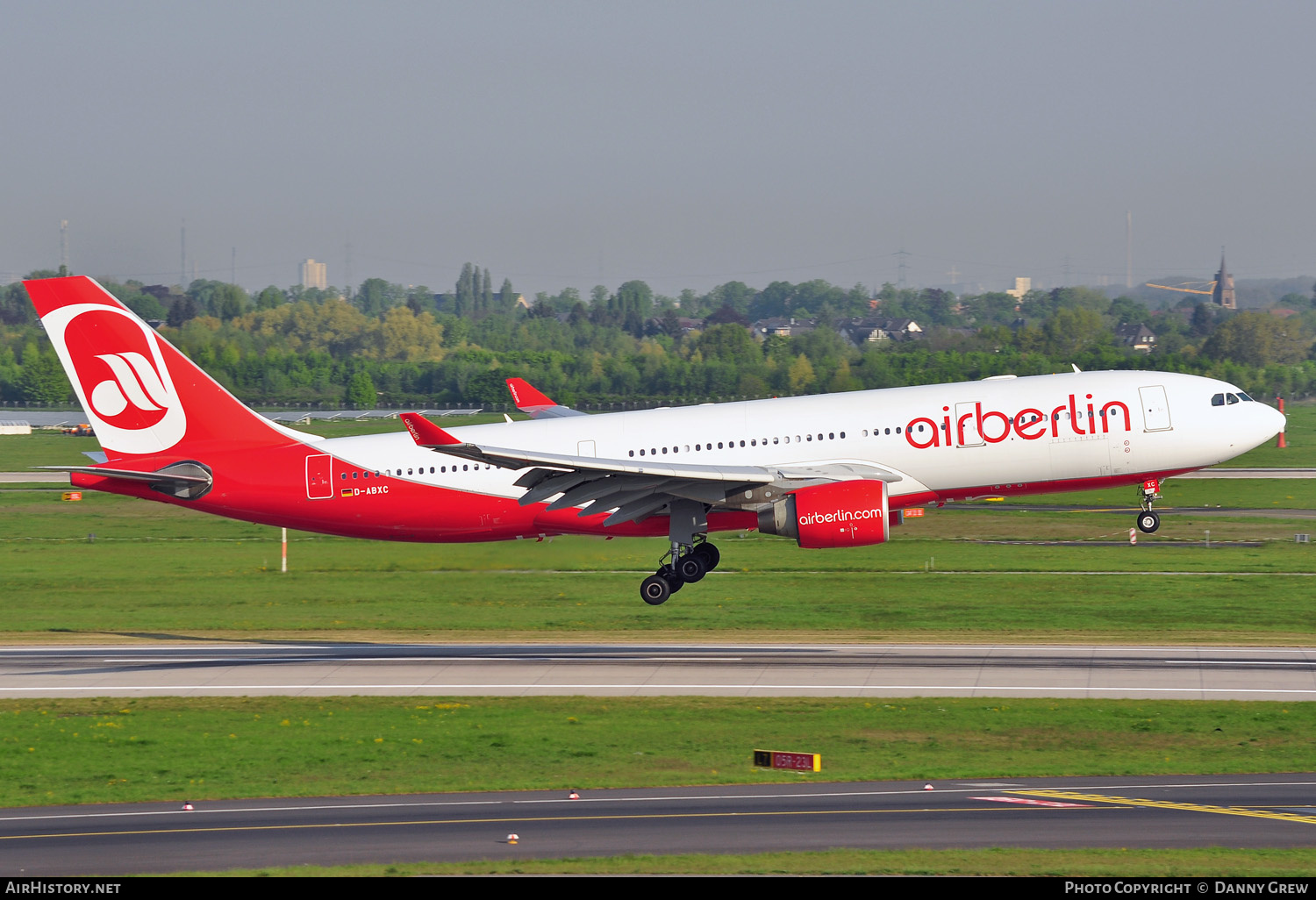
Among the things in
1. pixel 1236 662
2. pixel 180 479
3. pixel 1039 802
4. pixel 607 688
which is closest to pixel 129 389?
pixel 180 479

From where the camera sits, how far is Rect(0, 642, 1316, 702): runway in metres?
46.2

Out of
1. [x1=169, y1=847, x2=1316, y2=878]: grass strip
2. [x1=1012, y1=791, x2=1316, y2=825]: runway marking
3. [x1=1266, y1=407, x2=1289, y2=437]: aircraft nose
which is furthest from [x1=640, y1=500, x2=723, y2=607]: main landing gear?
[x1=1266, y1=407, x2=1289, y2=437]: aircraft nose

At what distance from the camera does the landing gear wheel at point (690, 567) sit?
4675cm

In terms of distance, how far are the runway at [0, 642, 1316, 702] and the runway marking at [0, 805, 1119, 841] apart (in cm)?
1205

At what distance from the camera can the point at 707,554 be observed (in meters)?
47.5

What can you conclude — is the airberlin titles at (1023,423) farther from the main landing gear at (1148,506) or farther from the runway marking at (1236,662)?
the runway marking at (1236,662)

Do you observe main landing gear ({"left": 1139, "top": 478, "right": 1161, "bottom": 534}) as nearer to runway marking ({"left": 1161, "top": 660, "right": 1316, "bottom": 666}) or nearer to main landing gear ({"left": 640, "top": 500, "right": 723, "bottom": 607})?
runway marking ({"left": 1161, "top": 660, "right": 1316, "bottom": 666})

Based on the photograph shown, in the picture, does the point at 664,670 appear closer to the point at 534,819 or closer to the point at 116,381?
the point at 534,819

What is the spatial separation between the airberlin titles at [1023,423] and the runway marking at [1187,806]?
12814 millimetres

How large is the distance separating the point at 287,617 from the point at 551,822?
3297cm

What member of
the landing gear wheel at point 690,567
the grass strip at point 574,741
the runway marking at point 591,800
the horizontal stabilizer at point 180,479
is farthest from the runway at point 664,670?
the runway marking at point 591,800

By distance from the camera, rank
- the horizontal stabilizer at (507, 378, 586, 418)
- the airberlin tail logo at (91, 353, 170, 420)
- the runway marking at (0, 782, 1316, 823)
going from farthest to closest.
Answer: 1. the horizontal stabilizer at (507, 378, 586, 418)
2. the airberlin tail logo at (91, 353, 170, 420)
3. the runway marking at (0, 782, 1316, 823)

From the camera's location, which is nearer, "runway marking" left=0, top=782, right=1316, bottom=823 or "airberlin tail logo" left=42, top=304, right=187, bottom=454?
"runway marking" left=0, top=782, right=1316, bottom=823
